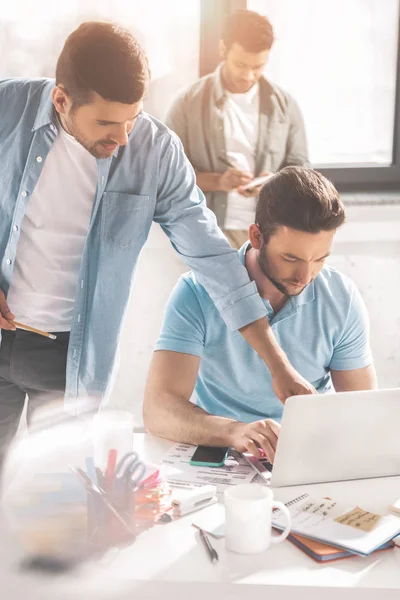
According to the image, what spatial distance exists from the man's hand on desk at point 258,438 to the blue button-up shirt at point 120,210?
0.27m

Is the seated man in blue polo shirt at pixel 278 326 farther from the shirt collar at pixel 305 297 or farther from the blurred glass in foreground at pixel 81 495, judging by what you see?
the blurred glass in foreground at pixel 81 495

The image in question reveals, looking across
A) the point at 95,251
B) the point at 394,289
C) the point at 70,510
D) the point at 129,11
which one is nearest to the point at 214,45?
the point at 129,11

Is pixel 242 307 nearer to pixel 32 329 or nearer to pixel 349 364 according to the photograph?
pixel 349 364

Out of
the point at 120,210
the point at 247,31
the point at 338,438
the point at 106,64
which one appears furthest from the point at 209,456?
the point at 247,31

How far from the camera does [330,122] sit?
3.03 metres

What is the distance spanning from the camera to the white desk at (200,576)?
1014 mm

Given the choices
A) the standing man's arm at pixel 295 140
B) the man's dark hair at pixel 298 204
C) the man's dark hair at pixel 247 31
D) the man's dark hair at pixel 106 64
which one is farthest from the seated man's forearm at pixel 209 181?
the man's dark hair at pixel 106 64

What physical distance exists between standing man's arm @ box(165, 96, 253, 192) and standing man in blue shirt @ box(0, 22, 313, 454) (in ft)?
3.68

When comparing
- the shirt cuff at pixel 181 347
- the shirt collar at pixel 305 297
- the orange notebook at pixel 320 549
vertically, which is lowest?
the shirt cuff at pixel 181 347

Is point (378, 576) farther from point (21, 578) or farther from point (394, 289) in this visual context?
point (394, 289)

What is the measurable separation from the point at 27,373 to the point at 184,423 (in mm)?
440

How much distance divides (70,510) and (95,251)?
0.71m

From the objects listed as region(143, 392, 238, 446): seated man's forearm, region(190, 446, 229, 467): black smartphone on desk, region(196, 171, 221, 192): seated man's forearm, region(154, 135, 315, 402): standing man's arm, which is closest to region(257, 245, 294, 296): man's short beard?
region(154, 135, 315, 402): standing man's arm

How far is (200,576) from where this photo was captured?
1.04 meters
